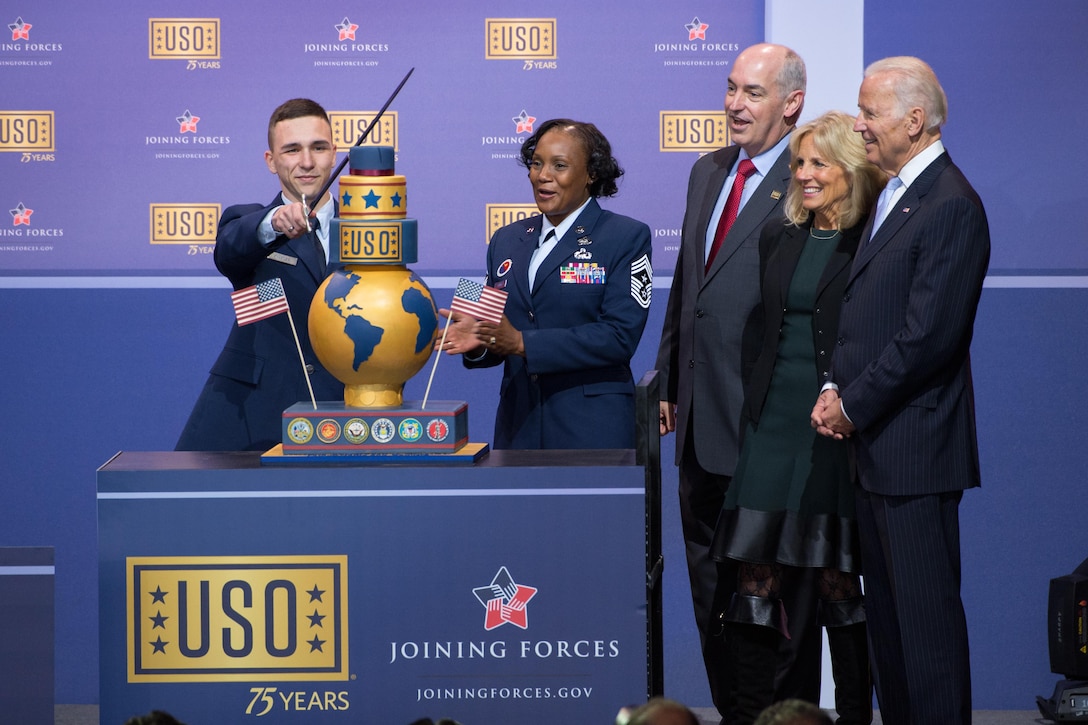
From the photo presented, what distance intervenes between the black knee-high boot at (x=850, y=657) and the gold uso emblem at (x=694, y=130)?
5.96 feet

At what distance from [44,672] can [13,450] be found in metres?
2.27

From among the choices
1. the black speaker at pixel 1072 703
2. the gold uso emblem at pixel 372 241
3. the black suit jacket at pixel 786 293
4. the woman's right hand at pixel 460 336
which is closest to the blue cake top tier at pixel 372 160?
the gold uso emblem at pixel 372 241

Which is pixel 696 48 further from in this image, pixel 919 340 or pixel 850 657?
pixel 850 657

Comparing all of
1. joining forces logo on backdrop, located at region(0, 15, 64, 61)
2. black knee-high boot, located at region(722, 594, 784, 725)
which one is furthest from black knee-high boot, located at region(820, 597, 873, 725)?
joining forces logo on backdrop, located at region(0, 15, 64, 61)

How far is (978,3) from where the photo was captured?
4.45 m

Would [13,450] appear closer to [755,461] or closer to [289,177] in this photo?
[289,177]

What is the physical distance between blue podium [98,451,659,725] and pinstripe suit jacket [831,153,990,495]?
0.66 metres

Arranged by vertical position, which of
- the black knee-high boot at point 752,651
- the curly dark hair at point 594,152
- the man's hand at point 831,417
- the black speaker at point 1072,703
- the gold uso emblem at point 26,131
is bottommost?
the black speaker at point 1072,703

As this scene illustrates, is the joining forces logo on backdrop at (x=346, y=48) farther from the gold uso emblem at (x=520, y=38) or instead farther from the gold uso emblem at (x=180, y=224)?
the gold uso emblem at (x=180, y=224)

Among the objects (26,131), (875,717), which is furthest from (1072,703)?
(26,131)

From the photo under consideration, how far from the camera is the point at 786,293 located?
315 cm

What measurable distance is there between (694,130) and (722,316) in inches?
52.5

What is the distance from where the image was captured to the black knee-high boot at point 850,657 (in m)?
3.21

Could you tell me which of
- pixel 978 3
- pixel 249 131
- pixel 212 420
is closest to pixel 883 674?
pixel 212 420
